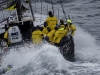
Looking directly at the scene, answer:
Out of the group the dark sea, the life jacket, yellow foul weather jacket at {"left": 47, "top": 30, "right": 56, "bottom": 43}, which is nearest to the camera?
the dark sea

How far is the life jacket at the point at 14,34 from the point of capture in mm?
17703

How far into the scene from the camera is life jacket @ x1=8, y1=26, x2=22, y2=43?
17.7 meters

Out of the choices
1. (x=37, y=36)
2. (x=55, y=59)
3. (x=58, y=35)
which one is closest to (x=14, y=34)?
(x=37, y=36)

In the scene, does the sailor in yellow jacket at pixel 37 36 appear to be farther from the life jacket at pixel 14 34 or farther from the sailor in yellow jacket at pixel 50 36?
the life jacket at pixel 14 34

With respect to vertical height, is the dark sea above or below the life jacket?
below

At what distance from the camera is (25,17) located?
20500mm

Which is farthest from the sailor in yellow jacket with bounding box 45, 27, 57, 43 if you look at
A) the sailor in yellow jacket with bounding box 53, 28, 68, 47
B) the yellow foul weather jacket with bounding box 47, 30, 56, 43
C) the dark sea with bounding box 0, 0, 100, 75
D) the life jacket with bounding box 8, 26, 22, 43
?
the life jacket with bounding box 8, 26, 22, 43

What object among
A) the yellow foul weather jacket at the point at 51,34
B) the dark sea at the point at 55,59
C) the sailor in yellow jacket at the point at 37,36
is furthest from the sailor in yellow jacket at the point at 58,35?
the sailor in yellow jacket at the point at 37,36

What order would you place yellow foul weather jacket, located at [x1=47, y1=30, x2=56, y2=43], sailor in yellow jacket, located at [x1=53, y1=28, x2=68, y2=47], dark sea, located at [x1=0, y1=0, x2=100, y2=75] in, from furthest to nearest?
1. yellow foul weather jacket, located at [x1=47, y1=30, x2=56, y2=43]
2. sailor in yellow jacket, located at [x1=53, y1=28, x2=68, y2=47]
3. dark sea, located at [x1=0, y1=0, x2=100, y2=75]

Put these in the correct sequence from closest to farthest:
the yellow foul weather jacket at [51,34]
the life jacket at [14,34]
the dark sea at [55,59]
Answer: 1. the dark sea at [55,59]
2. the yellow foul weather jacket at [51,34]
3. the life jacket at [14,34]

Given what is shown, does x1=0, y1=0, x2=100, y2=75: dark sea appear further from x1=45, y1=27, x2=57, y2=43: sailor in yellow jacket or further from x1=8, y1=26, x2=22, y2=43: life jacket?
x1=8, y1=26, x2=22, y2=43: life jacket

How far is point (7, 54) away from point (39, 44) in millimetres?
1442

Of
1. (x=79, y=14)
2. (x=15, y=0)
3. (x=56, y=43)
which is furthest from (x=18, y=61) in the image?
(x=79, y=14)

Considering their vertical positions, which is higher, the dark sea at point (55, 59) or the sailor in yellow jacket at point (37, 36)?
the sailor in yellow jacket at point (37, 36)
